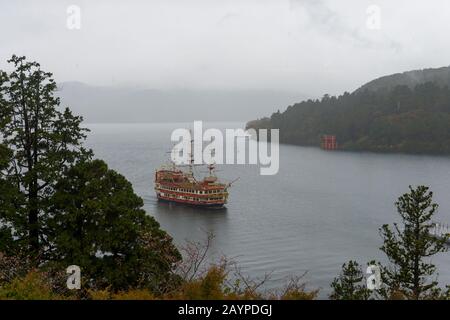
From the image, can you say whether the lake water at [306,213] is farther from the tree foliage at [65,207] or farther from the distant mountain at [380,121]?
the distant mountain at [380,121]

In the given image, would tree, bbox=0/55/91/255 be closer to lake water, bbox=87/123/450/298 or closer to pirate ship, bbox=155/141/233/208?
lake water, bbox=87/123/450/298

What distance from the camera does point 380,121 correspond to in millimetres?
120062

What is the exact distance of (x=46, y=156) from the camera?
17391 millimetres

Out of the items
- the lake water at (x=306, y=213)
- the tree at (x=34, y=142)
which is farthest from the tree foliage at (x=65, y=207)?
the lake water at (x=306, y=213)

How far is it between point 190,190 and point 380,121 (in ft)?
251

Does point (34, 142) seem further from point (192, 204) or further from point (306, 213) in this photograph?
point (192, 204)

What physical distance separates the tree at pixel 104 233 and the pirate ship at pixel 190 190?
129 ft

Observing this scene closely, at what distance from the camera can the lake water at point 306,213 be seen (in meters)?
34.5

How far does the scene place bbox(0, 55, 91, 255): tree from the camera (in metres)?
16.6

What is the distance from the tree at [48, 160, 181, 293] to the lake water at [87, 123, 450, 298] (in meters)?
9.44

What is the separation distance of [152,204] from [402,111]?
8721 cm

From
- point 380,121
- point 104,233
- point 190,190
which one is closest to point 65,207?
point 104,233
